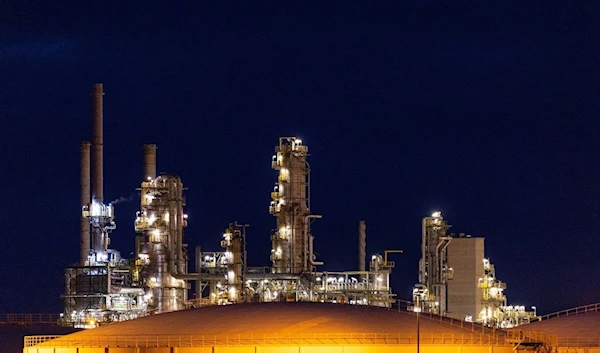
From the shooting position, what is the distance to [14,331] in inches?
4606

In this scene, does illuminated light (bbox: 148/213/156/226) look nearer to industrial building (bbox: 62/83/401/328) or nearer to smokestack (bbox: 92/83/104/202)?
industrial building (bbox: 62/83/401/328)

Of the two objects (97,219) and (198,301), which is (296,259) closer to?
(198,301)

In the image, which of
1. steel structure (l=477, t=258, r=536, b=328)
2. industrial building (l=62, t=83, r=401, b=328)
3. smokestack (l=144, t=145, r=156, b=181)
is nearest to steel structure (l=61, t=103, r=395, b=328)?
industrial building (l=62, t=83, r=401, b=328)

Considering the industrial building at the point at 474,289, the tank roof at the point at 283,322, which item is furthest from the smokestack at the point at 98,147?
the tank roof at the point at 283,322

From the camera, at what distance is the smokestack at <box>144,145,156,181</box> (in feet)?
362

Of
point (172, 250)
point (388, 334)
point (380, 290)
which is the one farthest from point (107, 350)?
point (380, 290)

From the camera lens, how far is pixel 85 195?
11412 centimetres

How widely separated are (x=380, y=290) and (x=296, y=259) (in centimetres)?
839

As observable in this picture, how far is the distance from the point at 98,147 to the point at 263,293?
24205 mm

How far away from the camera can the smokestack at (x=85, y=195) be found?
110500 mm

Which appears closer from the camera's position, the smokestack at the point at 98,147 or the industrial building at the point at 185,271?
the industrial building at the point at 185,271

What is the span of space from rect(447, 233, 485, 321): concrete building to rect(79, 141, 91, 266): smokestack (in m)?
29.6

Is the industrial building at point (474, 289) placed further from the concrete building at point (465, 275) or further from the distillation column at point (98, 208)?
the distillation column at point (98, 208)

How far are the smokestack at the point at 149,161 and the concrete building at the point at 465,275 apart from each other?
26011 millimetres
